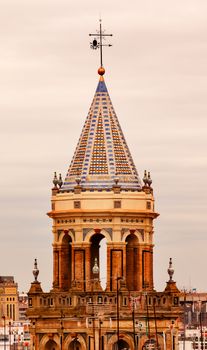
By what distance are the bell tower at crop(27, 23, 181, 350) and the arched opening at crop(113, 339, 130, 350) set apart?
4 cm

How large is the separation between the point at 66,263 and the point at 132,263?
2672mm

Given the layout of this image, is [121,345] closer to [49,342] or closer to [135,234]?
[49,342]

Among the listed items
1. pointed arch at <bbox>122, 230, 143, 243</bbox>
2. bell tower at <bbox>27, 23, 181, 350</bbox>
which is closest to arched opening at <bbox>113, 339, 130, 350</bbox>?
bell tower at <bbox>27, 23, 181, 350</bbox>

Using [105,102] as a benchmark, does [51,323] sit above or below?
below

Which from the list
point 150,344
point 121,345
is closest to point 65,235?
point 121,345

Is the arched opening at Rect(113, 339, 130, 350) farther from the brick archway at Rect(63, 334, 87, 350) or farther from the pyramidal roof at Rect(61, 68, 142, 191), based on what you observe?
the pyramidal roof at Rect(61, 68, 142, 191)

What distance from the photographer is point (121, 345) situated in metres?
92.6

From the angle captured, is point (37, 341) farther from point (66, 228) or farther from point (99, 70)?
point (99, 70)

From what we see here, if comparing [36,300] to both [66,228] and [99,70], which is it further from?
[99,70]

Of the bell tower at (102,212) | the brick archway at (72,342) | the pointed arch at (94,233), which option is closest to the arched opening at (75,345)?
the brick archway at (72,342)

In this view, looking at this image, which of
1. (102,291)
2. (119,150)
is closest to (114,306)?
(102,291)

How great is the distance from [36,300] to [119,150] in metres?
6.92

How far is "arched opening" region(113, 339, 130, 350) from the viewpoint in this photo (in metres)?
92.2

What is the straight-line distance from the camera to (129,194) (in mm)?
93375
